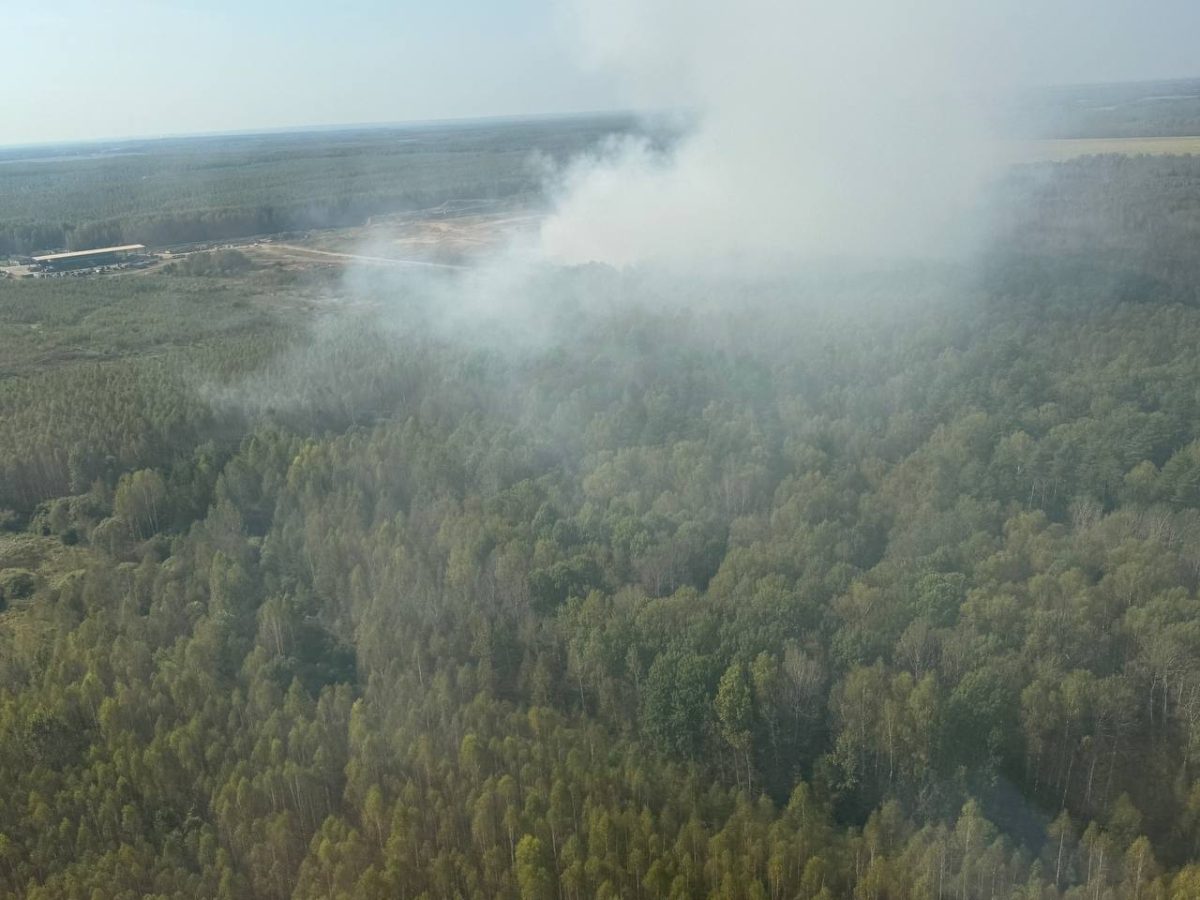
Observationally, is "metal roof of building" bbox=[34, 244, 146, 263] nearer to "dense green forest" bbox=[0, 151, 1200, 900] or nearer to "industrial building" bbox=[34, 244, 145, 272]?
"industrial building" bbox=[34, 244, 145, 272]

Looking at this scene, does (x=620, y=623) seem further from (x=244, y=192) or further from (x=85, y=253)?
(x=244, y=192)

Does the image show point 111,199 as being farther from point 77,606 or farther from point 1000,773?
point 1000,773

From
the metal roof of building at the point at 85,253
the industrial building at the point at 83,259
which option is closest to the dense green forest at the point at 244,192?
the metal roof of building at the point at 85,253

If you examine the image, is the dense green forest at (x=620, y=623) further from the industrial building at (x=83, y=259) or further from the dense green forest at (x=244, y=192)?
the dense green forest at (x=244, y=192)

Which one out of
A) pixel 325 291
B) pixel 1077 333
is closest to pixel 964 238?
pixel 1077 333

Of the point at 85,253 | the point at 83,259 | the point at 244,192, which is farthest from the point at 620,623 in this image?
the point at 244,192

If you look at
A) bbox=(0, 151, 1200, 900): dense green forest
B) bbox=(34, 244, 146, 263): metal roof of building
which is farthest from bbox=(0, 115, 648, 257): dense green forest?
bbox=(0, 151, 1200, 900): dense green forest
